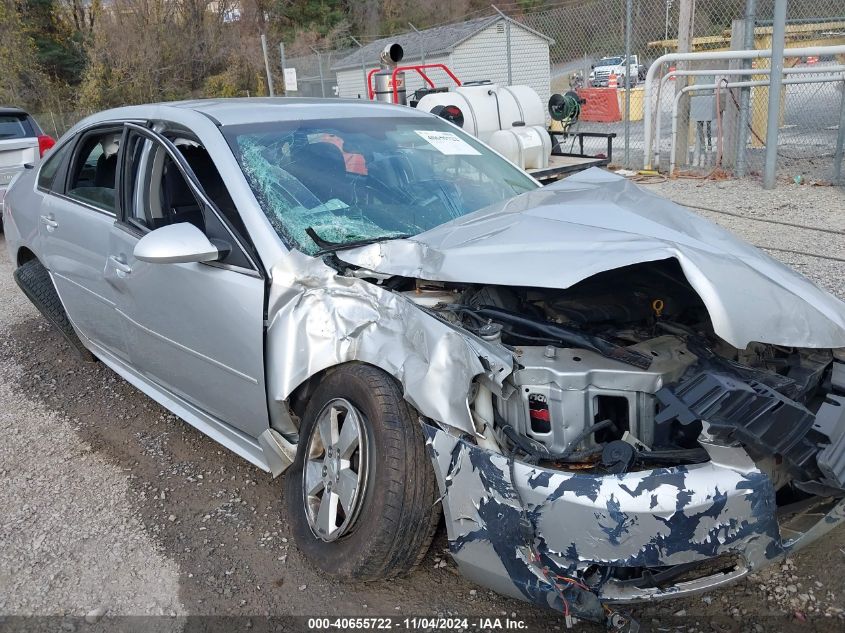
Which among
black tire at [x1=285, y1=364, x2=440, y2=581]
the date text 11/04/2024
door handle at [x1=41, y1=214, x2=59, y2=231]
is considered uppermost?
door handle at [x1=41, y1=214, x2=59, y2=231]

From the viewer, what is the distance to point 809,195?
8.21m

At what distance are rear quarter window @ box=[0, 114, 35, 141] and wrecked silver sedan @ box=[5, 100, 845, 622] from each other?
22.6 feet

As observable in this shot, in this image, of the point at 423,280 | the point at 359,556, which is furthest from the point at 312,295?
the point at 359,556

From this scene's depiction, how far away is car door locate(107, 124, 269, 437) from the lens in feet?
8.99

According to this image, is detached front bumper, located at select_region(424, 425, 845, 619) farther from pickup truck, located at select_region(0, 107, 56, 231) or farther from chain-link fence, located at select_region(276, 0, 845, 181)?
pickup truck, located at select_region(0, 107, 56, 231)

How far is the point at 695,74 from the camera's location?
8961 millimetres

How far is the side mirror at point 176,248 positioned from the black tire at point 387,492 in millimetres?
749

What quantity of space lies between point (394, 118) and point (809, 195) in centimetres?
639

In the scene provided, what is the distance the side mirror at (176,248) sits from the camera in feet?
8.77

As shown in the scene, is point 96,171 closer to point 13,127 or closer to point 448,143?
point 448,143

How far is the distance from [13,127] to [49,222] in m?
6.24

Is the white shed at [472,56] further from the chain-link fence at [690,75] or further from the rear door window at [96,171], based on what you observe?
the rear door window at [96,171]

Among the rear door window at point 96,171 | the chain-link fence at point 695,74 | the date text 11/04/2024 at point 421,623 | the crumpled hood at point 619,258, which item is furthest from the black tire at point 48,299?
the chain-link fence at point 695,74

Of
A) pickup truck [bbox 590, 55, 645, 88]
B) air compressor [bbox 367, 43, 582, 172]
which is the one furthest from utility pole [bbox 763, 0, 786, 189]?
pickup truck [bbox 590, 55, 645, 88]
